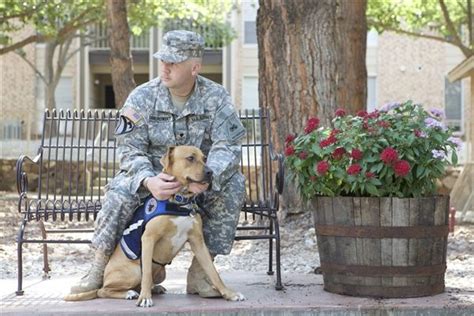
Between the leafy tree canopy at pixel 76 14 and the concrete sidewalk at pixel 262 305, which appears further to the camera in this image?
the leafy tree canopy at pixel 76 14

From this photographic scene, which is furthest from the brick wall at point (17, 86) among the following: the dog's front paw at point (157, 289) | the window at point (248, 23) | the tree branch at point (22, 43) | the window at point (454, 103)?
the dog's front paw at point (157, 289)

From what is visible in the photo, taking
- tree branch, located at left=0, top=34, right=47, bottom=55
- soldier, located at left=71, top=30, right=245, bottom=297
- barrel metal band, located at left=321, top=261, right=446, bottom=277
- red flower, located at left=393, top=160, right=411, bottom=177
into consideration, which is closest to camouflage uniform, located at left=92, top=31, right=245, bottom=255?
soldier, located at left=71, top=30, right=245, bottom=297

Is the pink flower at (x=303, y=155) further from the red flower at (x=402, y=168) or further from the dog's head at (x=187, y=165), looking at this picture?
the dog's head at (x=187, y=165)

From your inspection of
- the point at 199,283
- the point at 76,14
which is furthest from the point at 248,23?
the point at 199,283

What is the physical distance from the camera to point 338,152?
491 cm

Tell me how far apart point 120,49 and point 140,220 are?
34.2 feet

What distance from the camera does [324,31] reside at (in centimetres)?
883

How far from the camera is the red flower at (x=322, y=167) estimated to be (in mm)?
4812

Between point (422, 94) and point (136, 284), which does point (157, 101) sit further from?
point (422, 94)

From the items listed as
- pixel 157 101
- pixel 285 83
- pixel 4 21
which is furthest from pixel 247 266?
pixel 4 21

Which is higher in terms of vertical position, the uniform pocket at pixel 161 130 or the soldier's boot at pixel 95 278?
the uniform pocket at pixel 161 130

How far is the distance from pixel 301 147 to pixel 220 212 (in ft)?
2.04

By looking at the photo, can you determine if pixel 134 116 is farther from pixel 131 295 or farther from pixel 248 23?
pixel 248 23

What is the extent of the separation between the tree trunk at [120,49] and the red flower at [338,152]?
33.0 ft
